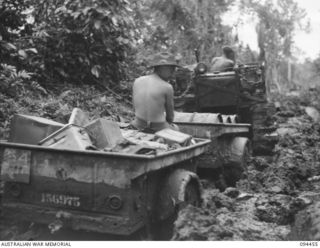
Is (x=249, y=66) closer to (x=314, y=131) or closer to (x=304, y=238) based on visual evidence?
→ (x=314, y=131)

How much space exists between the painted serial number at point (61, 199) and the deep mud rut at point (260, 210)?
1.60 feet

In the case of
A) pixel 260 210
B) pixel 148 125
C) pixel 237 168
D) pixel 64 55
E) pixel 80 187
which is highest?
pixel 64 55

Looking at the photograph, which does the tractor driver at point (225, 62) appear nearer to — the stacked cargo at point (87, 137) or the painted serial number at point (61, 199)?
the stacked cargo at point (87, 137)

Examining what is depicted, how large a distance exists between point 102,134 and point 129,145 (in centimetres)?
40

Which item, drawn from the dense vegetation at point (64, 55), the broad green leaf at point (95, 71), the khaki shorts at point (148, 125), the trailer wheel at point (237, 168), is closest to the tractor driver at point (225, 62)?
the dense vegetation at point (64, 55)

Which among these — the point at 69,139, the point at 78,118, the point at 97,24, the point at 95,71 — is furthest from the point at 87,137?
the point at 95,71

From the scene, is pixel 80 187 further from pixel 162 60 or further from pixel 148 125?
pixel 162 60

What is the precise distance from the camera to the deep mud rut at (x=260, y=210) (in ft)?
14.5

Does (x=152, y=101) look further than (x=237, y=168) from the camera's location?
No

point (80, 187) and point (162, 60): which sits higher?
point (162, 60)

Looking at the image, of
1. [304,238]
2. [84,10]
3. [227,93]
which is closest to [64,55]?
[84,10]

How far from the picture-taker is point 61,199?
13.9ft

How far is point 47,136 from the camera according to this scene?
502cm

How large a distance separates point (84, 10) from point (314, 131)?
8.68 m
